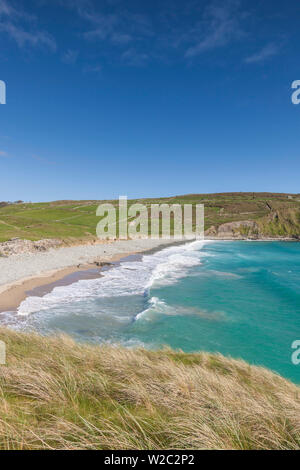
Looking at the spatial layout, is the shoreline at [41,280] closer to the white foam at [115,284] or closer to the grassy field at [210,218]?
the white foam at [115,284]

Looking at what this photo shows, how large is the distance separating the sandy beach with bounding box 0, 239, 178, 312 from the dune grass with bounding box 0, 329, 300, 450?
15239 mm

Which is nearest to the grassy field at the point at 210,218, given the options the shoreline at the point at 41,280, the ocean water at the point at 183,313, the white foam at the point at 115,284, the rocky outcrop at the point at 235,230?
the rocky outcrop at the point at 235,230

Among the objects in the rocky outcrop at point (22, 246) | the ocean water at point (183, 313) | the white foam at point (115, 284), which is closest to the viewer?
the ocean water at point (183, 313)

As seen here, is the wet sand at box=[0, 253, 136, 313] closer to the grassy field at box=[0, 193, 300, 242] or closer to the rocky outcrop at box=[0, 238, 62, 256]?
the rocky outcrop at box=[0, 238, 62, 256]

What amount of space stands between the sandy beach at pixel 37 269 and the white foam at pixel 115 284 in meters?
1.90

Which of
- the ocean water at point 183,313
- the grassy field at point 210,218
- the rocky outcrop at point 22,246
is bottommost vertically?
the ocean water at point 183,313

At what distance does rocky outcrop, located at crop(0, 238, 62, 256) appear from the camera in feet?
122

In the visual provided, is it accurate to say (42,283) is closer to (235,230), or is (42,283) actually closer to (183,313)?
(183,313)

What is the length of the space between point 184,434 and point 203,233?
93.2 metres

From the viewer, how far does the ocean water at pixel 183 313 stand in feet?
44.4

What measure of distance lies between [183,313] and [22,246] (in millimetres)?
32198

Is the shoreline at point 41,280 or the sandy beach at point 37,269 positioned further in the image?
the sandy beach at point 37,269

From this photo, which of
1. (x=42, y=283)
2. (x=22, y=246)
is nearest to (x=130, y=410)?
(x=42, y=283)

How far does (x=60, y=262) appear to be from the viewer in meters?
34.2
